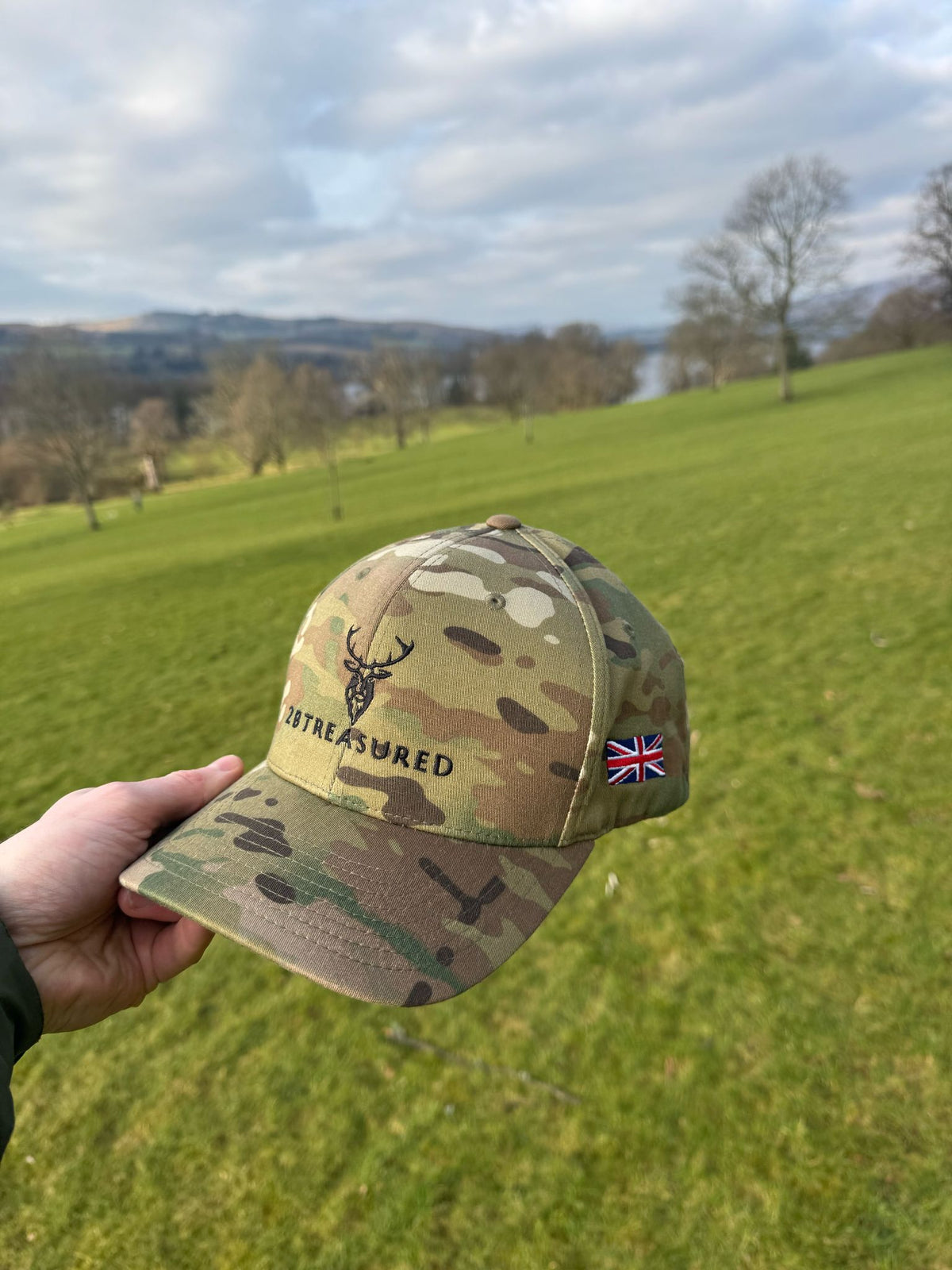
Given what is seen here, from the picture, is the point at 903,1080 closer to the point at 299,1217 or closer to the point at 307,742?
the point at 299,1217

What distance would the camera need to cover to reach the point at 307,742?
1.97 metres

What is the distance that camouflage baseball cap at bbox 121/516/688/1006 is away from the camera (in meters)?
1.61

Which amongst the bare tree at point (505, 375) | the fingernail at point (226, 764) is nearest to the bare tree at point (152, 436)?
the bare tree at point (505, 375)

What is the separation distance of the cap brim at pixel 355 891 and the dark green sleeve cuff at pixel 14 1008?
275 mm

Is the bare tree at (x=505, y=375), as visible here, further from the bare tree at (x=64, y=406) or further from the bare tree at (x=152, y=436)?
the bare tree at (x=64, y=406)

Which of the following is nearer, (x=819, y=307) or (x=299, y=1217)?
(x=299, y=1217)

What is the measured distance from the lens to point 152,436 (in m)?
60.6

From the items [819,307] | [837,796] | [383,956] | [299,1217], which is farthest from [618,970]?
[819,307]

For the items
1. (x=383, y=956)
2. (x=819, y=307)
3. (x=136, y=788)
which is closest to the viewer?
(x=383, y=956)

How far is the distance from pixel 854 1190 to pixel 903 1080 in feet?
1.91

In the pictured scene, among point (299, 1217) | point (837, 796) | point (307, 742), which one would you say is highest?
point (307, 742)

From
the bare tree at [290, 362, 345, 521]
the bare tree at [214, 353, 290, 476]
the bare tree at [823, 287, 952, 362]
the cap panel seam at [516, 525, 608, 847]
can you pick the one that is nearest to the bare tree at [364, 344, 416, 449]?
the bare tree at [290, 362, 345, 521]

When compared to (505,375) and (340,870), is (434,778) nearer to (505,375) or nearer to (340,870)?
(340,870)

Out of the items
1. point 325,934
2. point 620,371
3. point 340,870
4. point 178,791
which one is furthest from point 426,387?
point 325,934
